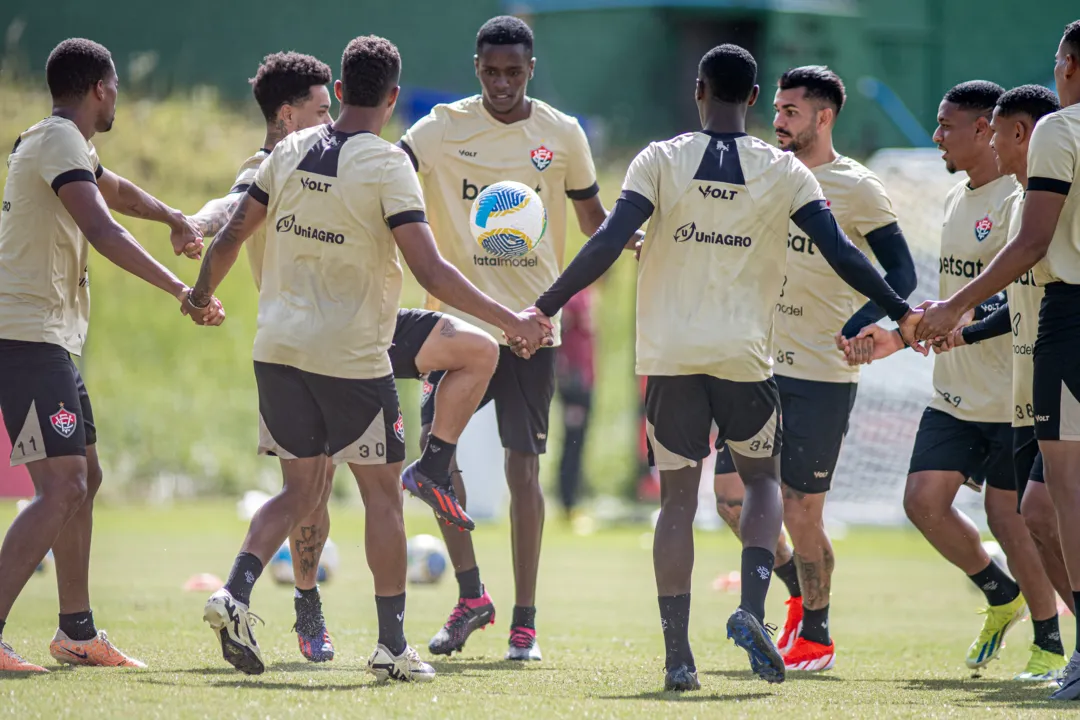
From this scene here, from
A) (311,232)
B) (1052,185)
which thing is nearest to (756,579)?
(1052,185)

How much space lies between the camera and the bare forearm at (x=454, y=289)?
6.10 metres

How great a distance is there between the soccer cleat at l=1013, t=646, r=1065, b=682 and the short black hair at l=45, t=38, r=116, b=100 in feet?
17.7

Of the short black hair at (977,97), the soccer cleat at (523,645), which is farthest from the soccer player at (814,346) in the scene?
the soccer cleat at (523,645)

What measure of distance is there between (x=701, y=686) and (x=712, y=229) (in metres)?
2.02

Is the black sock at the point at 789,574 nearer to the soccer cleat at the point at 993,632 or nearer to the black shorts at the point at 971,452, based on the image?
the black shorts at the point at 971,452

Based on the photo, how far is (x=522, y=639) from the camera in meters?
7.51

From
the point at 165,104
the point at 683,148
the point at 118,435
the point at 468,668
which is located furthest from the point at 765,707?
the point at 165,104

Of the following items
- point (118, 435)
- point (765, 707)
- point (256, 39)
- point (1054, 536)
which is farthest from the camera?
point (256, 39)

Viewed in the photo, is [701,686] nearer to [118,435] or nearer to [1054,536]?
[1054,536]

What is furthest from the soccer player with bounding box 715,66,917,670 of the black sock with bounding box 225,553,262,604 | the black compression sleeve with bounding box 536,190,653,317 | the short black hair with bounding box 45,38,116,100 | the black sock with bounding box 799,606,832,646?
the short black hair with bounding box 45,38,116,100

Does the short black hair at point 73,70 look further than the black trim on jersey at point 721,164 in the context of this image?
Yes

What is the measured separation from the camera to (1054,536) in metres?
6.86

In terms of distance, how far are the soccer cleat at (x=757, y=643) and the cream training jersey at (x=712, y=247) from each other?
1.09 metres

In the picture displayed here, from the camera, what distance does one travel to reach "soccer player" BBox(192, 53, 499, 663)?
7.19 m
